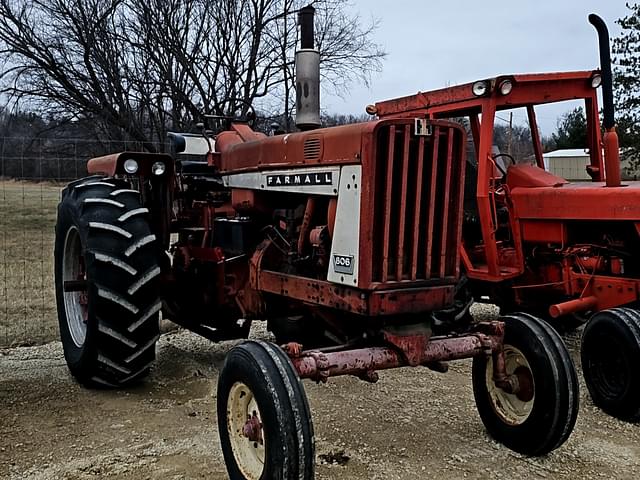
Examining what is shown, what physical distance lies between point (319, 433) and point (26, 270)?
767cm

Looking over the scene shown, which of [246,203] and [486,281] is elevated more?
[246,203]

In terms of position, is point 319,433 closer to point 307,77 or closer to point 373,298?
point 373,298

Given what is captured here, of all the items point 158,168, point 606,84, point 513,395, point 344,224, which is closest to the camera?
point 344,224

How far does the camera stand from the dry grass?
689 cm

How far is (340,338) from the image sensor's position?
411 cm

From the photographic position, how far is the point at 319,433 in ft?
13.4

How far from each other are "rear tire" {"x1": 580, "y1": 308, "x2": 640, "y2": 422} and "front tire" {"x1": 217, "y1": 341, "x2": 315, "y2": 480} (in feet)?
7.90

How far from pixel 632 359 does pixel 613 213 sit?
4.60ft

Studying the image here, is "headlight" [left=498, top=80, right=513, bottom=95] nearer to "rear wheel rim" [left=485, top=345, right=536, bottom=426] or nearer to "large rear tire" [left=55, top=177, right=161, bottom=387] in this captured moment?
"rear wheel rim" [left=485, top=345, right=536, bottom=426]

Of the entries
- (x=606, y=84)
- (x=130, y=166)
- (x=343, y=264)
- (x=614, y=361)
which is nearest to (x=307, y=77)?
(x=343, y=264)

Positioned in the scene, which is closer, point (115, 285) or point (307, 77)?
point (307, 77)

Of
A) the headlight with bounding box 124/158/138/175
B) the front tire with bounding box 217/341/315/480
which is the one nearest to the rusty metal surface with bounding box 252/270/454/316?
the front tire with bounding box 217/341/315/480

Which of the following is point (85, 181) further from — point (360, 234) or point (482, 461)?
point (482, 461)

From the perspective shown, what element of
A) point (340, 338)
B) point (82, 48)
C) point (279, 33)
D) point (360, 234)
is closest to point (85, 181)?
point (340, 338)
